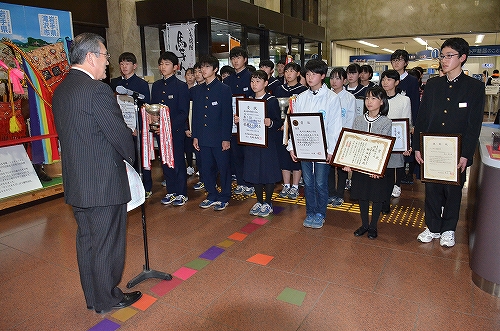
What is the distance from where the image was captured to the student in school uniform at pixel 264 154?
12.9ft

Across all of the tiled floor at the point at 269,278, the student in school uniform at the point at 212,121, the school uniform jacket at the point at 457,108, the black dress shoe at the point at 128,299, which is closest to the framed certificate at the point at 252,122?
the student in school uniform at the point at 212,121

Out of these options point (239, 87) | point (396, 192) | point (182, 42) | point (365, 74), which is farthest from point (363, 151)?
point (182, 42)

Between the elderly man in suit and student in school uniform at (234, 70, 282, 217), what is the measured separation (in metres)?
1.92

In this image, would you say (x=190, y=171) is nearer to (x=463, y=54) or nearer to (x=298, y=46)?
(x=463, y=54)

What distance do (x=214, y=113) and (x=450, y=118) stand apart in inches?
93.7

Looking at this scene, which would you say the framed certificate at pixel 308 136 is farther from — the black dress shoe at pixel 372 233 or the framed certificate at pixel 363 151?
the black dress shoe at pixel 372 233

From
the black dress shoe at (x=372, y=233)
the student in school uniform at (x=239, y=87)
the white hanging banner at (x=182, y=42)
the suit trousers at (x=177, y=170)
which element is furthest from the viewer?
the white hanging banner at (x=182, y=42)

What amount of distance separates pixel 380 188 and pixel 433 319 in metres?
1.29

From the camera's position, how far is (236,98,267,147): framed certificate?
395 centimetres

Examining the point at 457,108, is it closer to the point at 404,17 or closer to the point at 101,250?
the point at 101,250

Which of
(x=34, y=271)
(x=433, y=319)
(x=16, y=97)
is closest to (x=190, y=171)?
(x=16, y=97)

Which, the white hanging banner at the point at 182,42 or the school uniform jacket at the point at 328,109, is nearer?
the school uniform jacket at the point at 328,109

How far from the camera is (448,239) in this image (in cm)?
332

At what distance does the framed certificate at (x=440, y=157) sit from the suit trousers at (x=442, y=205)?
16 centimetres
